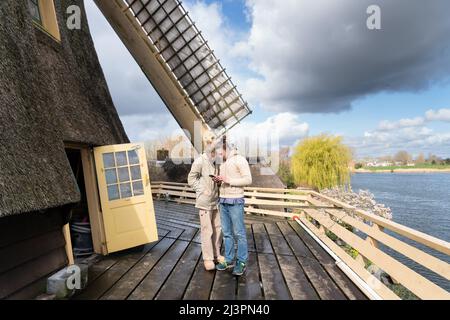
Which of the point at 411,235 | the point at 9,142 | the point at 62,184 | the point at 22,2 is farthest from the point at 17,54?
the point at 411,235

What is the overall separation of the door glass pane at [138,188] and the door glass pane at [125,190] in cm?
9

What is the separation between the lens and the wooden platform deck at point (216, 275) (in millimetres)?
3252

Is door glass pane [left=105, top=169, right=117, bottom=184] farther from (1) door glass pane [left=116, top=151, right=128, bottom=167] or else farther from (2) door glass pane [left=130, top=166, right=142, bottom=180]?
(2) door glass pane [left=130, top=166, right=142, bottom=180]

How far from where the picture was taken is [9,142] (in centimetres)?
267

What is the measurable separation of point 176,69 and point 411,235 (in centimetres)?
737

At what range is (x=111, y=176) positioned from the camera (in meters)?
5.02

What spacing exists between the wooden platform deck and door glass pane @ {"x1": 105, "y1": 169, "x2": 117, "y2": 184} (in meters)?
1.27

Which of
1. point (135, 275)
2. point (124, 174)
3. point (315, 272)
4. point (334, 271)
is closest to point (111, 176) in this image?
point (124, 174)

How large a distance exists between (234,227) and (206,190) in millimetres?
610

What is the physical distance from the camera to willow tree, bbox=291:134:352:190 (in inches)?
746

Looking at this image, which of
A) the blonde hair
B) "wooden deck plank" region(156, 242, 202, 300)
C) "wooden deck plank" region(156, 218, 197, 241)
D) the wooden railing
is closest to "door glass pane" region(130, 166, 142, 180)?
"wooden deck plank" region(156, 242, 202, 300)

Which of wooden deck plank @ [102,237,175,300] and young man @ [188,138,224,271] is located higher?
young man @ [188,138,224,271]
